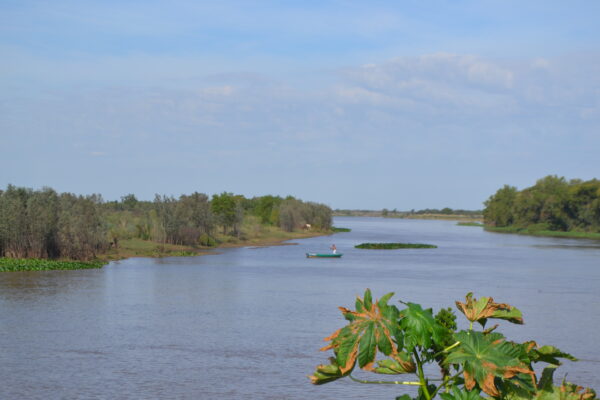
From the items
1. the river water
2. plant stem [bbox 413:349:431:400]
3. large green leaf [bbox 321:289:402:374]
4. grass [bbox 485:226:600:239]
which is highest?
large green leaf [bbox 321:289:402:374]

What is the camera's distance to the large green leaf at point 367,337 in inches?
155

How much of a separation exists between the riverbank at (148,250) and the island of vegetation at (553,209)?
57921 mm

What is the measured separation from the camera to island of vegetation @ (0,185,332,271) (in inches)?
1720

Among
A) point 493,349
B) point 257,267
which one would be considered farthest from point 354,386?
point 257,267

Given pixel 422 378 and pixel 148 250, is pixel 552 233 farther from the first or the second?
pixel 422 378

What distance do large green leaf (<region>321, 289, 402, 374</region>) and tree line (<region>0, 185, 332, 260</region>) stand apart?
42326 millimetres

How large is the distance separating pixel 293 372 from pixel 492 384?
14880mm

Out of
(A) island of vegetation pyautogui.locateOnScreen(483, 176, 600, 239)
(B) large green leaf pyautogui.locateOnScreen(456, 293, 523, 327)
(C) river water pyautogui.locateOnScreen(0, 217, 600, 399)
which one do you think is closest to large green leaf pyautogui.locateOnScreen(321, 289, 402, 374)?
(B) large green leaf pyautogui.locateOnScreen(456, 293, 523, 327)

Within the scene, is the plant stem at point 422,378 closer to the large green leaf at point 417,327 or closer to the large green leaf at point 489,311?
the large green leaf at point 417,327

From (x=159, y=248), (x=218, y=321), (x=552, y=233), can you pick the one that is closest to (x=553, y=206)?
(x=552, y=233)

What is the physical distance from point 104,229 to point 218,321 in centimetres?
2856

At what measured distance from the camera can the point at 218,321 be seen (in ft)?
87.4

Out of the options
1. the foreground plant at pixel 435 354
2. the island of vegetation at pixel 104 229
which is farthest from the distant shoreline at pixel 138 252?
the foreground plant at pixel 435 354

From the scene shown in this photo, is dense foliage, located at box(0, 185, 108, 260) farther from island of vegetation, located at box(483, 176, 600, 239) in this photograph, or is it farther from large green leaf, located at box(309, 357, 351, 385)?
island of vegetation, located at box(483, 176, 600, 239)
